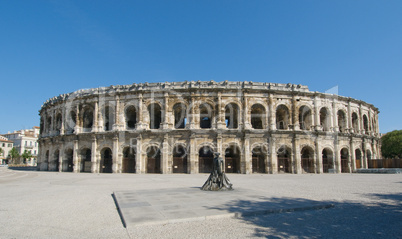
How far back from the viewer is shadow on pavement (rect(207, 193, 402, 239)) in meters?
4.43

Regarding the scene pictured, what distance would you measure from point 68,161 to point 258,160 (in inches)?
778

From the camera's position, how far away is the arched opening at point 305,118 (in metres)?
25.1

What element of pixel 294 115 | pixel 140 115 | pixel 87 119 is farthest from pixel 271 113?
pixel 87 119

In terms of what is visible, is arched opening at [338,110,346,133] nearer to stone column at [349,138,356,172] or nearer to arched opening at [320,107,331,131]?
stone column at [349,138,356,172]

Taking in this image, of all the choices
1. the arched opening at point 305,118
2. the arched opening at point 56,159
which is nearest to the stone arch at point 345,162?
the arched opening at point 305,118

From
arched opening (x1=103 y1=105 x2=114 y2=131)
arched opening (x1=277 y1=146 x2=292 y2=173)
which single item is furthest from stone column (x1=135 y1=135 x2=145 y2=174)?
arched opening (x1=277 y1=146 x2=292 y2=173)

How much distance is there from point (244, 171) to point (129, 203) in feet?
55.9

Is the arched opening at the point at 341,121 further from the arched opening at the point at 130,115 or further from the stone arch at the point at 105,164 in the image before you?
the stone arch at the point at 105,164

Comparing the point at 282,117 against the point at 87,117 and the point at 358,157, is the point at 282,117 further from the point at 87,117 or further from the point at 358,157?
the point at 87,117

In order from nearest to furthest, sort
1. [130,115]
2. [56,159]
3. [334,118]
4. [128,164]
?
[128,164], [334,118], [130,115], [56,159]

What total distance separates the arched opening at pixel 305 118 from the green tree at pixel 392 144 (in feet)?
76.4

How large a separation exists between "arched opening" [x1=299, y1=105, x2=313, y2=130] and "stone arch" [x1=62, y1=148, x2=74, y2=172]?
80.1 feet

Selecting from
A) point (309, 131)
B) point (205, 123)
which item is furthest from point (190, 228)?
point (205, 123)

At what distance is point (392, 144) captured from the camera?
39.2m
